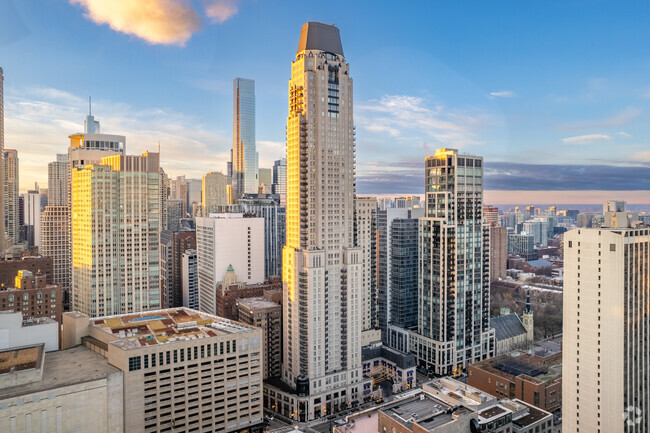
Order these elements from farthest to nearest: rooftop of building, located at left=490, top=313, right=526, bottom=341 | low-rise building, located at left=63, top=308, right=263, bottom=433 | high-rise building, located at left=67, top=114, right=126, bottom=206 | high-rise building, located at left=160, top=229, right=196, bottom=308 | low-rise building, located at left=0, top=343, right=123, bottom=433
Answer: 1. high-rise building, located at left=160, top=229, right=196, bottom=308
2. rooftop of building, located at left=490, top=313, right=526, bottom=341
3. high-rise building, located at left=67, top=114, right=126, bottom=206
4. low-rise building, located at left=63, top=308, right=263, bottom=433
5. low-rise building, located at left=0, top=343, right=123, bottom=433

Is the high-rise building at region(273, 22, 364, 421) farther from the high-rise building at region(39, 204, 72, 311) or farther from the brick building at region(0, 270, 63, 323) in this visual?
the high-rise building at region(39, 204, 72, 311)

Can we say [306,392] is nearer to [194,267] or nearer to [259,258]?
[259,258]

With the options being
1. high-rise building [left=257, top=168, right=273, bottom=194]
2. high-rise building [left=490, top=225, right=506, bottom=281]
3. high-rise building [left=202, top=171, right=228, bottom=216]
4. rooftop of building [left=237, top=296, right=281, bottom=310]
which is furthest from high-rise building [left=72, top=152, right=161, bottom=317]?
high-rise building [left=257, top=168, right=273, bottom=194]

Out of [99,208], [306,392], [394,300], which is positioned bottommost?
[306,392]

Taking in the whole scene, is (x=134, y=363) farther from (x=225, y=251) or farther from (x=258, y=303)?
(x=225, y=251)

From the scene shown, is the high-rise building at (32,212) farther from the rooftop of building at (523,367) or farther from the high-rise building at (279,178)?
the rooftop of building at (523,367)

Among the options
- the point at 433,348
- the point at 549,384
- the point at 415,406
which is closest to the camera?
the point at 415,406

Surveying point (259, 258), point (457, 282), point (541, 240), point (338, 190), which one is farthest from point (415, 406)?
point (541, 240)

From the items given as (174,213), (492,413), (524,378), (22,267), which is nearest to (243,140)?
(174,213)
